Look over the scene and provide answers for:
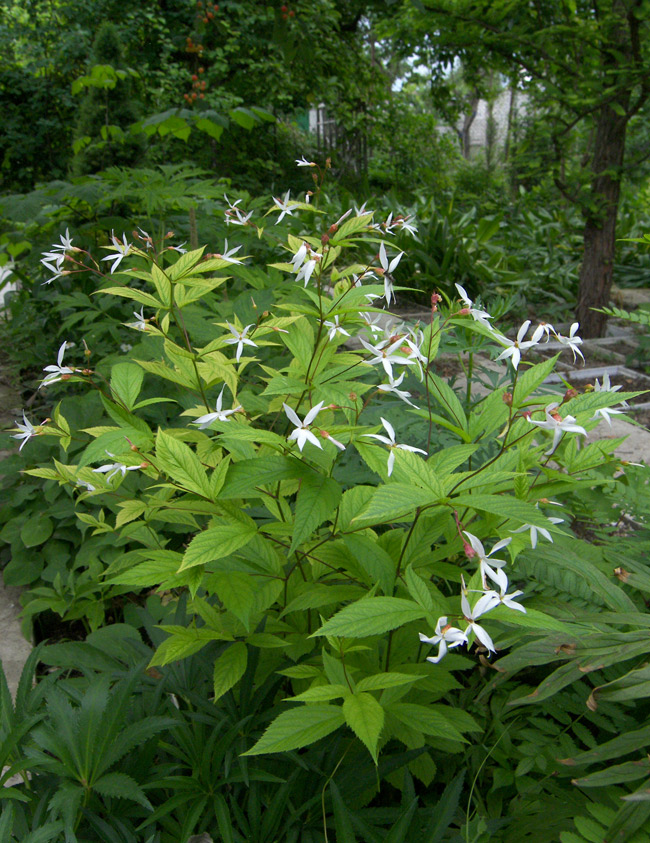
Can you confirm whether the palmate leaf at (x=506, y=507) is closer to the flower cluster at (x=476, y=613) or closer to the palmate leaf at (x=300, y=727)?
the flower cluster at (x=476, y=613)

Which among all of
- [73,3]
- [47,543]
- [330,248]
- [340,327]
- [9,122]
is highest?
[73,3]

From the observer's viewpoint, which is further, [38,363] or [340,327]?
[38,363]

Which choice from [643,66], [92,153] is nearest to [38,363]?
[92,153]

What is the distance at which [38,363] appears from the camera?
3.64m

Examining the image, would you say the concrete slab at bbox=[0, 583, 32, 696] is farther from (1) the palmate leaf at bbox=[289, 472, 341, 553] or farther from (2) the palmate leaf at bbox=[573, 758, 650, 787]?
(2) the palmate leaf at bbox=[573, 758, 650, 787]

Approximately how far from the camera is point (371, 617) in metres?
0.87

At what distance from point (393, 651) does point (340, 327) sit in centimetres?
63

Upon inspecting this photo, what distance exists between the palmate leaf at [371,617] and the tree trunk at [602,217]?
14.1ft

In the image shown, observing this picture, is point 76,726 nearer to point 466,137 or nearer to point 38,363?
point 38,363

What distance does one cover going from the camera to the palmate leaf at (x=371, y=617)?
84cm

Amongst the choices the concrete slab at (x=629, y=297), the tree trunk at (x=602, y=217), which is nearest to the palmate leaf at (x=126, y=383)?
the tree trunk at (x=602, y=217)

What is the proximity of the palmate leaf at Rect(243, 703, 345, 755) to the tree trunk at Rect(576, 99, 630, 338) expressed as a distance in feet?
14.2

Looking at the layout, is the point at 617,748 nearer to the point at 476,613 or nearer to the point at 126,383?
the point at 476,613

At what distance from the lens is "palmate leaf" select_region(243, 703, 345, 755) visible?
2.98ft
